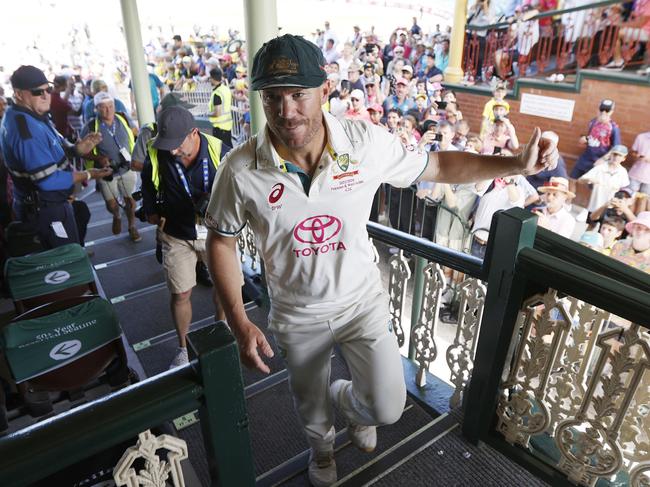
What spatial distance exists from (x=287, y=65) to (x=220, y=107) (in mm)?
7164

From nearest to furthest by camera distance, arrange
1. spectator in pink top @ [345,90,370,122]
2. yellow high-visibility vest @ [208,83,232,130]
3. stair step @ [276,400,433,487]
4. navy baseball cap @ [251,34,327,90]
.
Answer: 1. navy baseball cap @ [251,34,327,90]
2. stair step @ [276,400,433,487]
3. spectator in pink top @ [345,90,370,122]
4. yellow high-visibility vest @ [208,83,232,130]

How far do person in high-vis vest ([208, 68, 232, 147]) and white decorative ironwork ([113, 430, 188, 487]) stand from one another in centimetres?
775

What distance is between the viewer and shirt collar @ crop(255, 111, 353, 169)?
1.79m

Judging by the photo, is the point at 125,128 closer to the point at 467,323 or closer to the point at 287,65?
the point at 287,65

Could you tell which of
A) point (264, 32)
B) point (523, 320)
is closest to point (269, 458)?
point (523, 320)

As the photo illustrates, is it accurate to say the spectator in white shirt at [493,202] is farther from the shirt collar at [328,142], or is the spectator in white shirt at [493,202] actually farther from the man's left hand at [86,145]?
the man's left hand at [86,145]

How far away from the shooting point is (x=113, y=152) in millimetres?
5531

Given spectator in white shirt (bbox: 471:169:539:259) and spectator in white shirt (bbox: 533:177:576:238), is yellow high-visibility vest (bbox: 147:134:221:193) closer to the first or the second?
spectator in white shirt (bbox: 471:169:539:259)

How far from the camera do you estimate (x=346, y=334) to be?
2055 millimetres

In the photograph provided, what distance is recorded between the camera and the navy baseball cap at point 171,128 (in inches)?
114

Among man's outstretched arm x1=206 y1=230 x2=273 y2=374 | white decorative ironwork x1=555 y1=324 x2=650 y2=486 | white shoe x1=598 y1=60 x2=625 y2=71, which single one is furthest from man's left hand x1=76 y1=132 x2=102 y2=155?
white shoe x1=598 y1=60 x2=625 y2=71

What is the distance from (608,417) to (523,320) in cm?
44

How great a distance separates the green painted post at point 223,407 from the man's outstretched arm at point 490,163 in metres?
1.30

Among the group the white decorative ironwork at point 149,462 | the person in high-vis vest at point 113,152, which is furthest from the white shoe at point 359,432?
the person in high-vis vest at point 113,152
